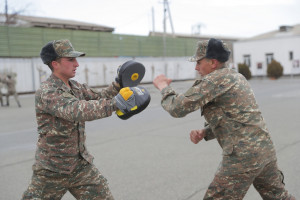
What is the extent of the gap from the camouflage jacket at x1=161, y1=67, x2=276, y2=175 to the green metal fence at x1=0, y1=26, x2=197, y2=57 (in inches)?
971

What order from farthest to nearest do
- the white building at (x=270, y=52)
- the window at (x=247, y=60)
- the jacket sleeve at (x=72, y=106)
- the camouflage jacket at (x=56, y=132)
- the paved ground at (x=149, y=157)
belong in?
the window at (x=247, y=60), the white building at (x=270, y=52), the paved ground at (x=149, y=157), the camouflage jacket at (x=56, y=132), the jacket sleeve at (x=72, y=106)

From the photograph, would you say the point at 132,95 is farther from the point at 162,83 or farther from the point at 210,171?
the point at 210,171

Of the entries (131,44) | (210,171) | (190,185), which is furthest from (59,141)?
(131,44)

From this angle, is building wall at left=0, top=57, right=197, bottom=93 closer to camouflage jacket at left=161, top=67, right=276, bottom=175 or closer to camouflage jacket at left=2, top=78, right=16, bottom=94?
camouflage jacket at left=2, top=78, right=16, bottom=94

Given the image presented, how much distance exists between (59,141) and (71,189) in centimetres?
44

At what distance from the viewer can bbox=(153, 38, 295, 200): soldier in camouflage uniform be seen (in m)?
2.85

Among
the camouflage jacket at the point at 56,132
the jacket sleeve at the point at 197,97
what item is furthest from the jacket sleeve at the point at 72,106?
the jacket sleeve at the point at 197,97

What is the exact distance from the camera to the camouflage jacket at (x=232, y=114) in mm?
2846

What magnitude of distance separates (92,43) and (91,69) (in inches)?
126

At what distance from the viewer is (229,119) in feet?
9.48

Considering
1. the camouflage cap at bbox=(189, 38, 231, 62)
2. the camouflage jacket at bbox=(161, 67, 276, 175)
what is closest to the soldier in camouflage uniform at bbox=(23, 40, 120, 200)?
the camouflage jacket at bbox=(161, 67, 276, 175)

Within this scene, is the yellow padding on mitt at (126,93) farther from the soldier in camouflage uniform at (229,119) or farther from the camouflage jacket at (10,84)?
the camouflage jacket at (10,84)

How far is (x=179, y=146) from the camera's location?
23.9 feet

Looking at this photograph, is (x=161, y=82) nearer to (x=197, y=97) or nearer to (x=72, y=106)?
(x=197, y=97)
